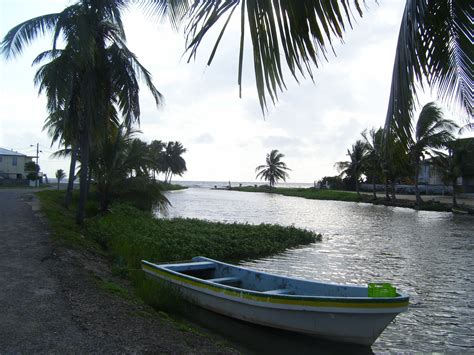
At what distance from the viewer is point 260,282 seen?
334 inches

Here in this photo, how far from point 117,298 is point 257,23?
560cm

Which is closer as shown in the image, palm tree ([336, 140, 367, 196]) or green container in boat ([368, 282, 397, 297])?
green container in boat ([368, 282, 397, 297])

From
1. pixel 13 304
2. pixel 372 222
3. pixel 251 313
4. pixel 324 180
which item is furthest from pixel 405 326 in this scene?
pixel 324 180

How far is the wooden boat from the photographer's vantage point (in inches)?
236

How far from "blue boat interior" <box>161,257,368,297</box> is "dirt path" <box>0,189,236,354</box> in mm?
1966

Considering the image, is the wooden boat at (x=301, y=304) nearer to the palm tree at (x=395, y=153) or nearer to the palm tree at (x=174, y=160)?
the palm tree at (x=395, y=153)

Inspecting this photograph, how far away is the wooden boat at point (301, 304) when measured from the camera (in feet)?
19.7

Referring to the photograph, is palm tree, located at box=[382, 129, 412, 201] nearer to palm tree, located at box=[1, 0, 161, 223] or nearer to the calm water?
the calm water

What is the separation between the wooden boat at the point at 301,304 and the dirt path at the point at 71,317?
1.23 m

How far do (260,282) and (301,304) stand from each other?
2.19 m

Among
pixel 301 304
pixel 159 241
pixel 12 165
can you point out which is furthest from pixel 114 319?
pixel 12 165

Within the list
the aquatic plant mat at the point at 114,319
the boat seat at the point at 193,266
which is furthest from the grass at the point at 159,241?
the boat seat at the point at 193,266

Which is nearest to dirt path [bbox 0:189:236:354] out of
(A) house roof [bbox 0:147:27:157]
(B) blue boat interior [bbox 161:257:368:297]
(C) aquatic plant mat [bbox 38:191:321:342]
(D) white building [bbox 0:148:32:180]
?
(C) aquatic plant mat [bbox 38:191:321:342]

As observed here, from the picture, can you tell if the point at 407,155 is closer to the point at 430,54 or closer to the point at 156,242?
the point at 430,54
